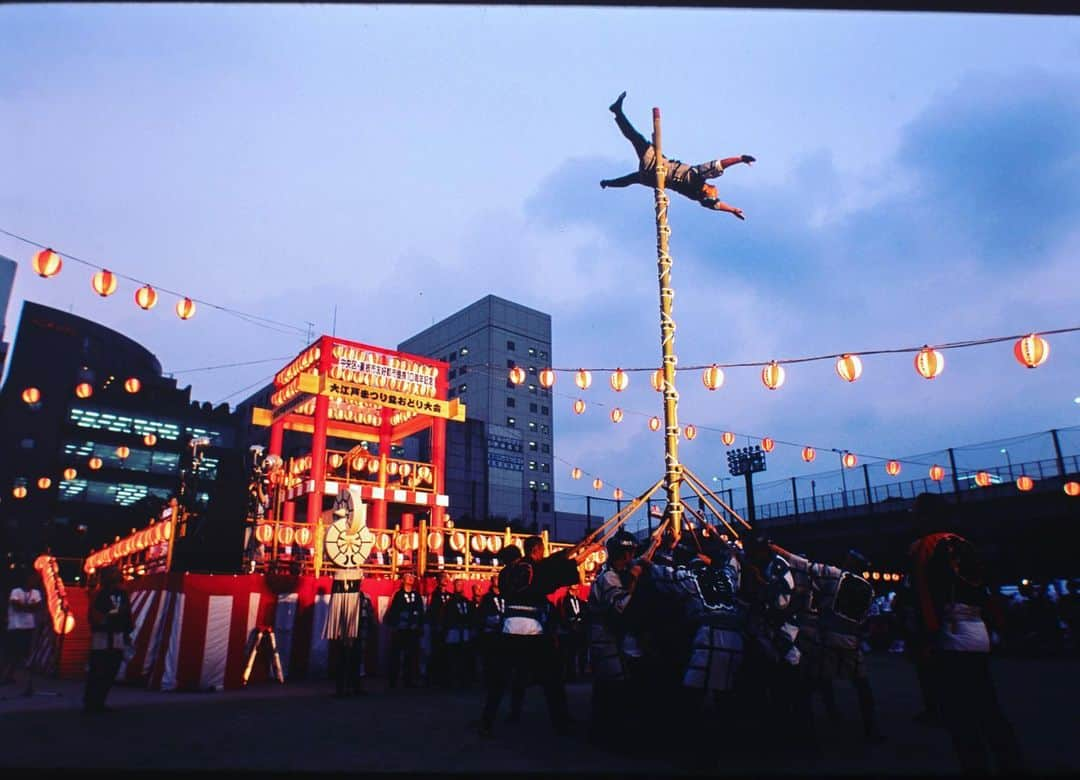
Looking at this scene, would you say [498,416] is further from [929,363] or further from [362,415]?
[929,363]

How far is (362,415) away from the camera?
22.2m

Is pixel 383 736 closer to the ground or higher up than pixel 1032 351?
closer to the ground

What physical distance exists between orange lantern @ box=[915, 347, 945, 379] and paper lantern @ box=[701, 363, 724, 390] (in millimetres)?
3718

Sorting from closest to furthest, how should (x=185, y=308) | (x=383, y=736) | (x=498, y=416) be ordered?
(x=383, y=736) < (x=185, y=308) < (x=498, y=416)

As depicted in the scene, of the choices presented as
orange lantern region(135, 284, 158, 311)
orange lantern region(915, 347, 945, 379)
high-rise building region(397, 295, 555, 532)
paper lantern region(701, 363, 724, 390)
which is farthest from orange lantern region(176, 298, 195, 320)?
high-rise building region(397, 295, 555, 532)

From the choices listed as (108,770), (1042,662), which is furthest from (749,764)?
(1042,662)

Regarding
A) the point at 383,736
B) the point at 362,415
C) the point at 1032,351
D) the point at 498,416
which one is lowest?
the point at 383,736

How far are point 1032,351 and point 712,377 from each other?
5.45 m

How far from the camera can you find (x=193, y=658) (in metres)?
10.3

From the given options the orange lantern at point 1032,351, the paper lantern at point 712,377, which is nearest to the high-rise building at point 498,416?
the paper lantern at point 712,377

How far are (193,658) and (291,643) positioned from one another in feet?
6.25

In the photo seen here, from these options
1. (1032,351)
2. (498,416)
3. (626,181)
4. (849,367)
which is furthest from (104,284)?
(498,416)

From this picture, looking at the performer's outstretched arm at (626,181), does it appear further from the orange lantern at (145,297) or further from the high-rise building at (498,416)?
the high-rise building at (498,416)

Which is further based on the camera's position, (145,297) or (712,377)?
(712,377)
